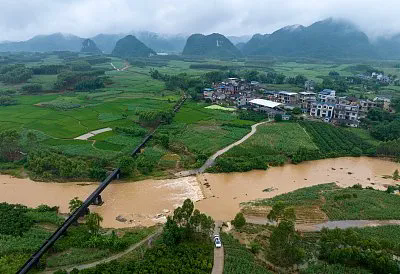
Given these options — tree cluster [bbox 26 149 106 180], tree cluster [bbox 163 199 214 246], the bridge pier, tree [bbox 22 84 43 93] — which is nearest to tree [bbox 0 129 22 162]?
tree cluster [bbox 26 149 106 180]

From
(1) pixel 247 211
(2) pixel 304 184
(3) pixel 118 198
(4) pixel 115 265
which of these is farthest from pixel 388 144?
(4) pixel 115 265

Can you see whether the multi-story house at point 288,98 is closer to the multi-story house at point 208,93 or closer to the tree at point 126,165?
the multi-story house at point 208,93

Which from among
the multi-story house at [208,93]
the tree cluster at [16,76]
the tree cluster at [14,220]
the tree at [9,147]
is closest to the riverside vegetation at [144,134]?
the tree at [9,147]

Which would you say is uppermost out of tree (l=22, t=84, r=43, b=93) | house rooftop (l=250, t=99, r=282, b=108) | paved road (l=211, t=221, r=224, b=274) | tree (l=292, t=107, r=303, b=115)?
tree (l=22, t=84, r=43, b=93)

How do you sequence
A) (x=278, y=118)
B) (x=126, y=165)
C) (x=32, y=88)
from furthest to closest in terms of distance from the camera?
(x=32, y=88) < (x=278, y=118) < (x=126, y=165)

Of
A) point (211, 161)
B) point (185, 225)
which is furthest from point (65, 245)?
point (211, 161)

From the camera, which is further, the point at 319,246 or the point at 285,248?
the point at 319,246

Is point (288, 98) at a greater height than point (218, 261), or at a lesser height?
greater

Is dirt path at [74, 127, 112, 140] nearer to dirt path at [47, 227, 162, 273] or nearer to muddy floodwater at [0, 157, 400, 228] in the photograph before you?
muddy floodwater at [0, 157, 400, 228]

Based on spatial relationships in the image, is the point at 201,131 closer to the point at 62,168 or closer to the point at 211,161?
the point at 211,161

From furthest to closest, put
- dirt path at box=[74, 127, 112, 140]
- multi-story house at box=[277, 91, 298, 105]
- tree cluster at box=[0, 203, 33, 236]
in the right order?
multi-story house at box=[277, 91, 298, 105]
dirt path at box=[74, 127, 112, 140]
tree cluster at box=[0, 203, 33, 236]
